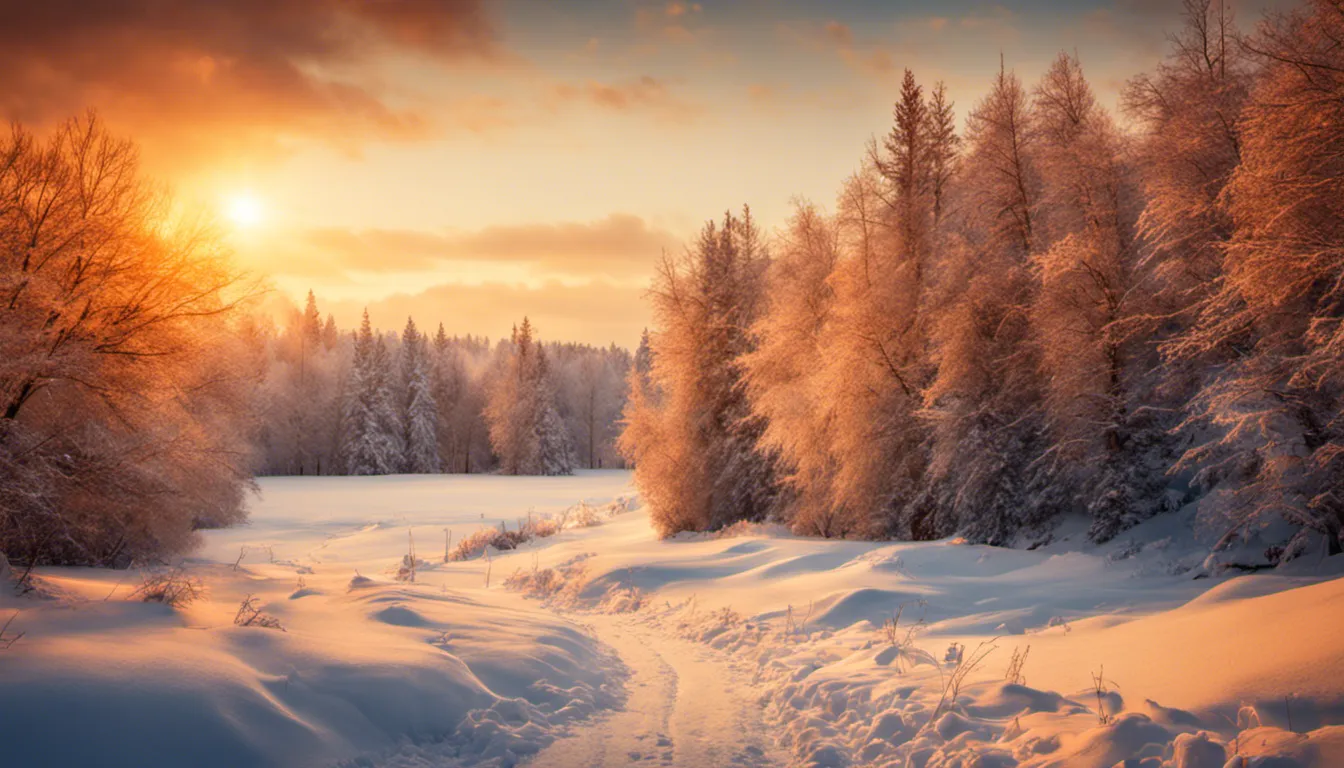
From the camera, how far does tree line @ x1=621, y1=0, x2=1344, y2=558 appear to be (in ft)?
34.4

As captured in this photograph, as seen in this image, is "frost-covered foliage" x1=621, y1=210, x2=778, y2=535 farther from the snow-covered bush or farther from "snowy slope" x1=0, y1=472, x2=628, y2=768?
the snow-covered bush

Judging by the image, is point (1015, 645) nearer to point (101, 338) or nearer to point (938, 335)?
point (938, 335)

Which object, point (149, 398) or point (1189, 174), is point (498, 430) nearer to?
point (149, 398)

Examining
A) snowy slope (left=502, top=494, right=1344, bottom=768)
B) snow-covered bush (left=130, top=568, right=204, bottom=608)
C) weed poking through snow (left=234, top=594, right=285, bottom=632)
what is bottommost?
snowy slope (left=502, top=494, right=1344, bottom=768)

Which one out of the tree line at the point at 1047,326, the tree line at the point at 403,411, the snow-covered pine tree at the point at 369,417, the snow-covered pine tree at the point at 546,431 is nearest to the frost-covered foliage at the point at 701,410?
the tree line at the point at 1047,326

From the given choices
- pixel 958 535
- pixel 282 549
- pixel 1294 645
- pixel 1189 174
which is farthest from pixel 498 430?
pixel 1294 645

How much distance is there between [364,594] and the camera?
376 inches

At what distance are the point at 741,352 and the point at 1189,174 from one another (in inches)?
570

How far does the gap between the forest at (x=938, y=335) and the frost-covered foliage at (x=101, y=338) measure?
50mm

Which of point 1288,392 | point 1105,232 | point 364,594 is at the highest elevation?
point 1105,232

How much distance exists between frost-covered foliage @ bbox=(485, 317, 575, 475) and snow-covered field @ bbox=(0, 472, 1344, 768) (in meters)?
54.5

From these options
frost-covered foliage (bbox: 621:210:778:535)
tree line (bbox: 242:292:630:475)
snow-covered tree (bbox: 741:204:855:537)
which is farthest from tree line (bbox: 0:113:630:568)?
tree line (bbox: 242:292:630:475)

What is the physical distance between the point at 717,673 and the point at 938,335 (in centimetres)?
1270

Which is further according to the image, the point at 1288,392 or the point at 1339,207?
the point at 1288,392
